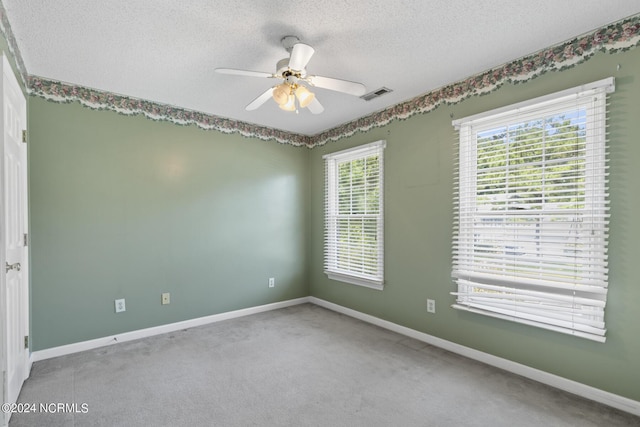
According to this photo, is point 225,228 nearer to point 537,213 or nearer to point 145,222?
point 145,222

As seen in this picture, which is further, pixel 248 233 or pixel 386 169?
pixel 248 233

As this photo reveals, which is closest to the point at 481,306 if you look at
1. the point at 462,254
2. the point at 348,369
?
the point at 462,254

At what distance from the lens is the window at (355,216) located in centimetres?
371

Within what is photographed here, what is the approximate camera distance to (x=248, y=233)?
4.08m

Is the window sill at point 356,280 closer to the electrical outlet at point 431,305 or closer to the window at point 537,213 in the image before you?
the electrical outlet at point 431,305

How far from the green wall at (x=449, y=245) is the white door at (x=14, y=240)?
305cm

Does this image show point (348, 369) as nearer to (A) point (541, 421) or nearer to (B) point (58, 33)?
(A) point (541, 421)

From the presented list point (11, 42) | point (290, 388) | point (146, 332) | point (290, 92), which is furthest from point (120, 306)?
point (290, 92)

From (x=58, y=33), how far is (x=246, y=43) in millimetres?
1221

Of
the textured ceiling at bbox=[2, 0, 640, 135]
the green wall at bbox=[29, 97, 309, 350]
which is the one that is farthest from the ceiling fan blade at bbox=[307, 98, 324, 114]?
the green wall at bbox=[29, 97, 309, 350]

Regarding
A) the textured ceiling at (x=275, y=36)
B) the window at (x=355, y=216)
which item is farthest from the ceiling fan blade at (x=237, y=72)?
the window at (x=355, y=216)

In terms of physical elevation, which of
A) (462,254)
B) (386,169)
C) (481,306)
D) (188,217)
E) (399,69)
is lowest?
(481,306)

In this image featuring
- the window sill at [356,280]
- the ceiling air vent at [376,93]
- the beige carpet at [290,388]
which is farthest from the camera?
the window sill at [356,280]

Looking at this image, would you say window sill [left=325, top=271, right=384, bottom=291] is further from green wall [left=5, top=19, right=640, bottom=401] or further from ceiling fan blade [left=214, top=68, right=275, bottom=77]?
ceiling fan blade [left=214, top=68, right=275, bottom=77]
